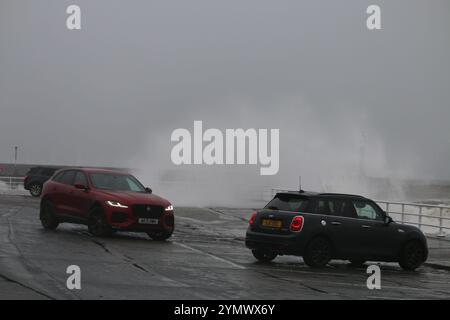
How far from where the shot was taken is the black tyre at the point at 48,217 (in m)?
22.3

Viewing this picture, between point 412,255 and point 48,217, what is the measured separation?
9595 millimetres

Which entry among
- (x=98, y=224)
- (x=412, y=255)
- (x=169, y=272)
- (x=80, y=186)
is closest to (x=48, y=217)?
(x=80, y=186)

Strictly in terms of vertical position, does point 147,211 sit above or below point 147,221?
above

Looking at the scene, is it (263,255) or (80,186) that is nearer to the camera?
(263,255)

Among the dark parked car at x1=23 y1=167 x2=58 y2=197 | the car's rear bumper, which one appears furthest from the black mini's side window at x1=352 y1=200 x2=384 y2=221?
the dark parked car at x1=23 y1=167 x2=58 y2=197

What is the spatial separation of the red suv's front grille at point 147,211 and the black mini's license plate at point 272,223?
4299 mm

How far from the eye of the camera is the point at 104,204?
2053 centimetres

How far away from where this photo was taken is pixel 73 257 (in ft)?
52.2

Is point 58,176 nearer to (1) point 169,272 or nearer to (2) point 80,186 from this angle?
(2) point 80,186

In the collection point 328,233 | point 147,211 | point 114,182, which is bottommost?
→ point 147,211

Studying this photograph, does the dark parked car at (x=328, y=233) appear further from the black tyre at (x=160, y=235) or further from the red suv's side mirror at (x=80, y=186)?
the red suv's side mirror at (x=80, y=186)
